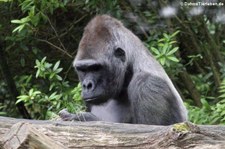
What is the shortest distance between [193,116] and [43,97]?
145cm

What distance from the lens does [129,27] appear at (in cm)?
689

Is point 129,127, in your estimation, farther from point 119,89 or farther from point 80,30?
point 80,30

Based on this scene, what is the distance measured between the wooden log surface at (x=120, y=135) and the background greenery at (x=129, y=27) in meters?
2.79

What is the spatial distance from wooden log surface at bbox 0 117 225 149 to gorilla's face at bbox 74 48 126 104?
998mm

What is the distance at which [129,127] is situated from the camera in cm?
353

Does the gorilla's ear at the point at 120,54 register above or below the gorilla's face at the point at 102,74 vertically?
above

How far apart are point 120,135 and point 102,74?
55.8 inches

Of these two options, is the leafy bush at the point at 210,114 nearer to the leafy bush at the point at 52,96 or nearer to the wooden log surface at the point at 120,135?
the leafy bush at the point at 52,96

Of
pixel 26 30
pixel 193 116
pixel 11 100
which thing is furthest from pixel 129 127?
pixel 11 100

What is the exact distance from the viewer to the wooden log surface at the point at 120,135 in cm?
317

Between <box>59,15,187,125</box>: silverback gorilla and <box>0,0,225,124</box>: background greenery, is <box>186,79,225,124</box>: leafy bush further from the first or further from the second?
<box>0,0,225,124</box>: background greenery

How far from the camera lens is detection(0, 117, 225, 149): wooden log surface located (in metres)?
3.17

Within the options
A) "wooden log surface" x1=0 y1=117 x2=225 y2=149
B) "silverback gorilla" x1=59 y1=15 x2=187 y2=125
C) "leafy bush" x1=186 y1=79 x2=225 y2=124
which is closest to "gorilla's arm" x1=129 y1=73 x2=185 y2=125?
"silverback gorilla" x1=59 y1=15 x2=187 y2=125

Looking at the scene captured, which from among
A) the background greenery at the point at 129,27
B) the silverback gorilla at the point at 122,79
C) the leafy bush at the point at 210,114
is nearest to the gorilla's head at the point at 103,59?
the silverback gorilla at the point at 122,79
